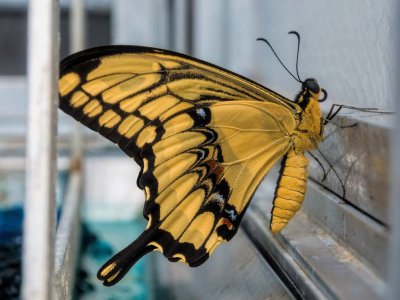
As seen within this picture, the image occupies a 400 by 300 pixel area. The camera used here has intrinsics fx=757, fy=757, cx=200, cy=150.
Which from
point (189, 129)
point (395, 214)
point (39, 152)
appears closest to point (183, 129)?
point (189, 129)

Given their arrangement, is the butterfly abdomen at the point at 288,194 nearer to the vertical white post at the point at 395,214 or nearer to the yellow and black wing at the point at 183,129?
the yellow and black wing at the point at 183,129

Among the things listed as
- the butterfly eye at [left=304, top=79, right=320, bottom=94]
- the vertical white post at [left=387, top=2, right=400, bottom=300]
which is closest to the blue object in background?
the butterfly eye at [left=304, top=79, right=320, bottom=94]

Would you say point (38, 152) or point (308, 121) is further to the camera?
point (308, 121)

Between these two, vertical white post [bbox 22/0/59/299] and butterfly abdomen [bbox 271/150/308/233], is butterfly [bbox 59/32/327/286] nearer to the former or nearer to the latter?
butterfly abdomen [bbox 271/150/308/233]

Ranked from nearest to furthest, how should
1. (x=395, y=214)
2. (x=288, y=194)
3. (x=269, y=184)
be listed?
(x=395, y=214) < (x=288, y=194) < (x=269, y=184)

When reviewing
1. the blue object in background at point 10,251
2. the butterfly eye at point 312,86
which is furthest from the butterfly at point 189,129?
the blue object in background at point 10,251

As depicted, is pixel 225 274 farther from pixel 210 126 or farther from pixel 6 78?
pixel 6 78

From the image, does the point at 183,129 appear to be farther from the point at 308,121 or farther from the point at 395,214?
the point at 395,214
